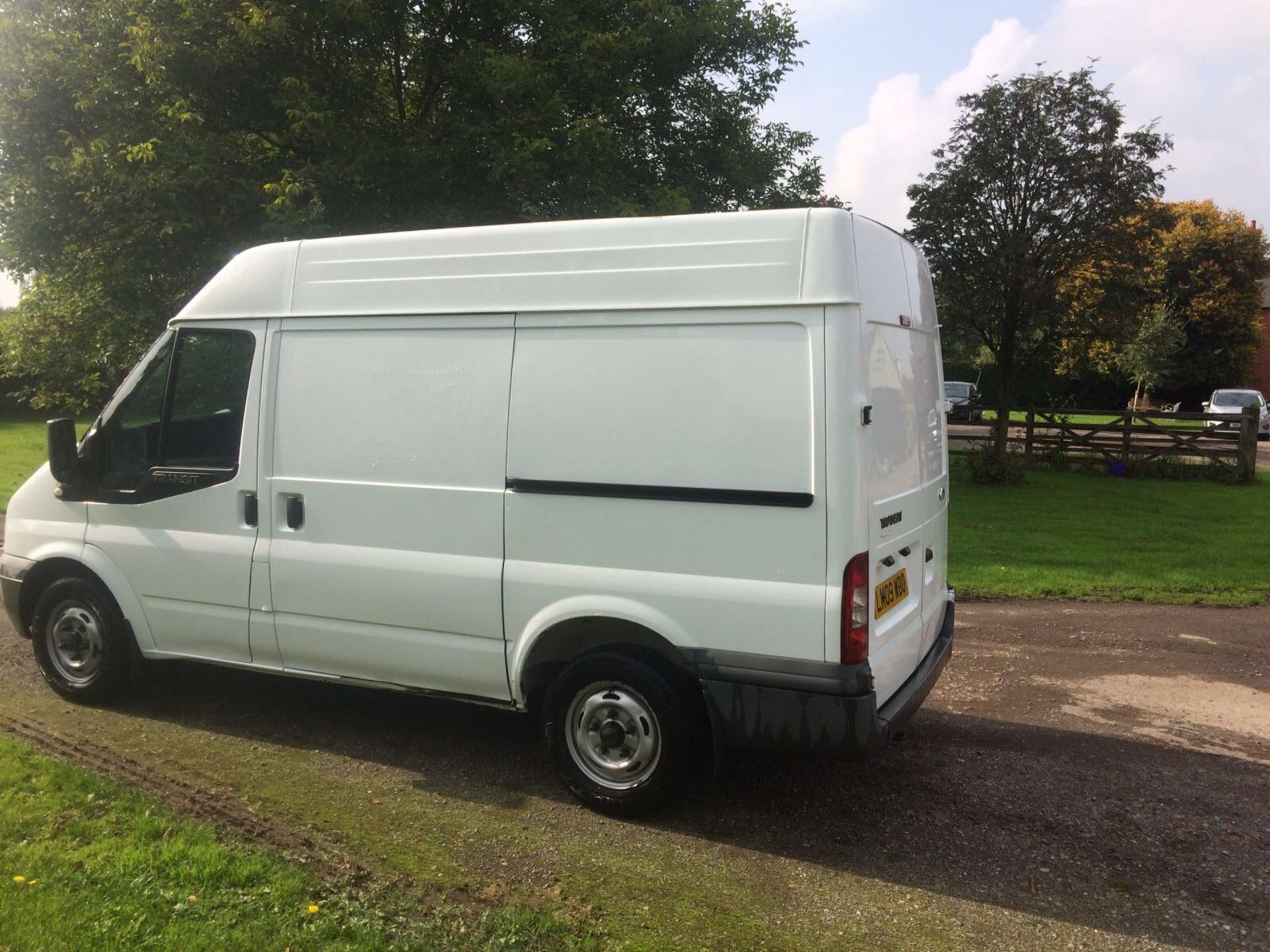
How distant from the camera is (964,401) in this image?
38.5 m

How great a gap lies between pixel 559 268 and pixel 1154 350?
43.9m

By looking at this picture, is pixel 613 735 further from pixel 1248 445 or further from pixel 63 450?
pixel 1248 445

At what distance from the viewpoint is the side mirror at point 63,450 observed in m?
5.43

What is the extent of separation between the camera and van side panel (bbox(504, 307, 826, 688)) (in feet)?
12.8

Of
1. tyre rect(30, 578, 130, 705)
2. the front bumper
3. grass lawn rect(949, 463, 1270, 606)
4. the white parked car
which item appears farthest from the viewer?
the white parked car

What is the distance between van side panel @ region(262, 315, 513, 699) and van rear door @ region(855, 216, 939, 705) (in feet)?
5.24

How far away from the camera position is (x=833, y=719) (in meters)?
3.88

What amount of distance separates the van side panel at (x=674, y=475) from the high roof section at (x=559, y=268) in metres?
0.11

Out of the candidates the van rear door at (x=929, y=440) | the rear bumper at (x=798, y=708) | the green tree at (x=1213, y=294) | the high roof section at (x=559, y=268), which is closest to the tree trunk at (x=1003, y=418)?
the van rear door at (x=929, y=440)

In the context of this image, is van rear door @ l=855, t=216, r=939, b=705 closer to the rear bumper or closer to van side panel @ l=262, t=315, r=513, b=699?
the rear bumper

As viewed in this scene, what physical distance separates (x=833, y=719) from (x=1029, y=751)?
77.3 inches

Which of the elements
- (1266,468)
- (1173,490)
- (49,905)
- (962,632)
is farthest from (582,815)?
(1266,468)

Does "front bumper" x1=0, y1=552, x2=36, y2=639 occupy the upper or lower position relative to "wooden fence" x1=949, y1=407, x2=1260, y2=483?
lower

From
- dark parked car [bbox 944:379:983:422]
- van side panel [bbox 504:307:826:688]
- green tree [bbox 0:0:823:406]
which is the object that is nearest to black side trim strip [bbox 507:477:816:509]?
van side panel [bbox 504:307:826:688]
